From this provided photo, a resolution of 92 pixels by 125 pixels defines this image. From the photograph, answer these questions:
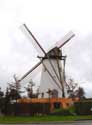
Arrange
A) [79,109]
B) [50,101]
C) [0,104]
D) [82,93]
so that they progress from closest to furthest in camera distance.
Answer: [79,109], [0,104], [50,101], [82,93]

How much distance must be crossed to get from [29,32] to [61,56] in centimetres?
837

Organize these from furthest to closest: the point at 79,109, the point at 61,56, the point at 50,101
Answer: the point at 61,56
the point at 50,101
the point at 79,109

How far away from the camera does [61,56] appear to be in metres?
90.6

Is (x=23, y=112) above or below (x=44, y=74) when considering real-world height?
below

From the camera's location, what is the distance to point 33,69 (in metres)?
92.9

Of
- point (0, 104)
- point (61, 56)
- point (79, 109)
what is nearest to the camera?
point (79, 109)

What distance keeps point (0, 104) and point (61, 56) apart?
1799 cm

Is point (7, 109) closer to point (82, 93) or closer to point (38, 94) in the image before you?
point (38, 94)

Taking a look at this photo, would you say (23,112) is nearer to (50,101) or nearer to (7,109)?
(7,109)

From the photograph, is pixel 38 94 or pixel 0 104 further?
pixel 38 94

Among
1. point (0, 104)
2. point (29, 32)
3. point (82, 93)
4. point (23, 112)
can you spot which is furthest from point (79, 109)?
point (82, 93)

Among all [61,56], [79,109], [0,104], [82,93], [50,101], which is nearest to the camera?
[79,109]

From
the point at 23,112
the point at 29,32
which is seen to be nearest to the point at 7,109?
the point at 23,112

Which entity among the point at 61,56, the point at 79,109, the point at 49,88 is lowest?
the point at 79,109
